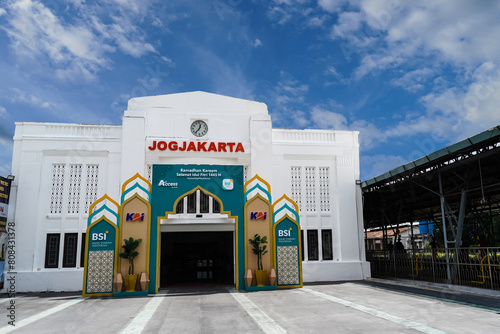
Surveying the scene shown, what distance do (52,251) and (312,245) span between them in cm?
1175

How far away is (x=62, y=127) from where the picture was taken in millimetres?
18234

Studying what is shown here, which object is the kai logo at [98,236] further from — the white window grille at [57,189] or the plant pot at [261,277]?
the plant pot at [261,277]

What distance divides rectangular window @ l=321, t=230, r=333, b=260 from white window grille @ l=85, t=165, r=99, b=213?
10.8 metres

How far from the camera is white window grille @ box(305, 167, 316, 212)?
62.8 feet

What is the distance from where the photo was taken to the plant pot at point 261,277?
51.5ft

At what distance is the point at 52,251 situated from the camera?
17094 millimetres

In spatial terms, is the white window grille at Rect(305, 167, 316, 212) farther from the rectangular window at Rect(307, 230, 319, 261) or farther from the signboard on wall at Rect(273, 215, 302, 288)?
the signboard on wall at Rect(273, 215, 302, 288)

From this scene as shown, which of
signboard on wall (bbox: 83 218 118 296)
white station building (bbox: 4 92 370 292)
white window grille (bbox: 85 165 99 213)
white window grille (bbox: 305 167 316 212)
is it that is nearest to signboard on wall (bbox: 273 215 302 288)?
white station building (bbox: 4 92 370 292)

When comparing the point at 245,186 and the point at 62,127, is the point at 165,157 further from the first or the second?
the point at 62,127

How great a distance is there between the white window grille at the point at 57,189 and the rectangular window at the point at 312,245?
453 inches

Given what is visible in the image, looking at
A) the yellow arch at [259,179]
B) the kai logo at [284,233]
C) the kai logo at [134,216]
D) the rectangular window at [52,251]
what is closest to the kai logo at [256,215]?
the kai logo at [284,233]

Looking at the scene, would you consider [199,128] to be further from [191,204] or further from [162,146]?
[191,204]

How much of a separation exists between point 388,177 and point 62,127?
1498 cm

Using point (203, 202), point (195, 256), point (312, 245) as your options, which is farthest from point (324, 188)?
point (195, 256)
